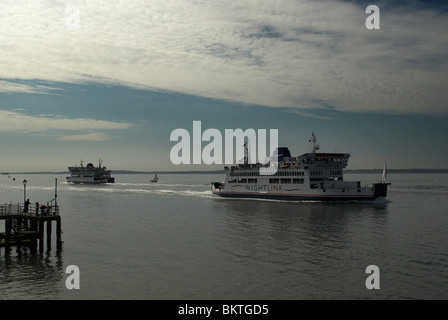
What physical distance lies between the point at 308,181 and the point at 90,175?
393 feet

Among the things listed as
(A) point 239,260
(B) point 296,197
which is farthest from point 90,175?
(A) point 239,260

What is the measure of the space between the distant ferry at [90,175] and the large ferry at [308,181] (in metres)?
102

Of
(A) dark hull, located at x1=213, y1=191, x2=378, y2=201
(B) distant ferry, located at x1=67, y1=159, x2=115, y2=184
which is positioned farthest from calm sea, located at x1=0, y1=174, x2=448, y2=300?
(B) distant ferry, located at x1=67, y1=159, x2=115, y2=184

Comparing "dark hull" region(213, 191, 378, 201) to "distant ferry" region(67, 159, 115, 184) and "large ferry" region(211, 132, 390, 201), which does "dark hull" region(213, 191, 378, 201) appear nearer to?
"large ferry" region(211, 132, 390, 201)

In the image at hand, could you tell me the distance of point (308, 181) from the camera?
65000 millimetres

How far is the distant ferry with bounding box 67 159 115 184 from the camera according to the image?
158 meters

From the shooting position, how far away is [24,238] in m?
28.0

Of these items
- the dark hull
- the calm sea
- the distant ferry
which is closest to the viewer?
the calm sea

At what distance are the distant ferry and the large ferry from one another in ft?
333

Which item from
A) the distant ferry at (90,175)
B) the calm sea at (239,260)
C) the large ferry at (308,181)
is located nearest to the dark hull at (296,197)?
the large ferry at (308,181)

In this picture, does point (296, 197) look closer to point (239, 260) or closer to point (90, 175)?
point (239, 260)

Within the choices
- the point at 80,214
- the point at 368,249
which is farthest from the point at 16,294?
the point at 80,214

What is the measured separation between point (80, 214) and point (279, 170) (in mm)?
35930
